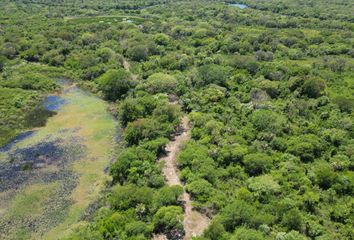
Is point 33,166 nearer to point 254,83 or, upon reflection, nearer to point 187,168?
point 187,168

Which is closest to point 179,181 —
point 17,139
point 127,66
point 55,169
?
point 55,169

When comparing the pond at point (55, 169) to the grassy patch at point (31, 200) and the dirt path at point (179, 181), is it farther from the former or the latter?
the dirt path at point (179, 181)

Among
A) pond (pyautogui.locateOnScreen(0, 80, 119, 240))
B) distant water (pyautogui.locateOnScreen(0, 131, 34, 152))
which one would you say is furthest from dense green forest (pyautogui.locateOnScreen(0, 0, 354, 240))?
pond (pyautogui.locateOnScreen(0, 80, 119, 240))

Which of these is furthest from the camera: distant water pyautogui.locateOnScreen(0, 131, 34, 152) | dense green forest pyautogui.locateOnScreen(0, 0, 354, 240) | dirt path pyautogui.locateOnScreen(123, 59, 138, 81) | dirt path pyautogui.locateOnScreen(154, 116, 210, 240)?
dirt path pyautogui.locateOnScreen(123, 59, 138, 81)

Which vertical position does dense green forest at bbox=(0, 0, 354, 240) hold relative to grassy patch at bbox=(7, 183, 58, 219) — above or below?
above

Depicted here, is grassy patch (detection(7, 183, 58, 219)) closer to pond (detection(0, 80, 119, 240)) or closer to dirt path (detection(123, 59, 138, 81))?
pond (detection(0, 80, 119, 240))

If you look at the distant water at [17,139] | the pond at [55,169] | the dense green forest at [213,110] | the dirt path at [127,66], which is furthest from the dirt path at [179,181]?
the distant water at [17,139]
